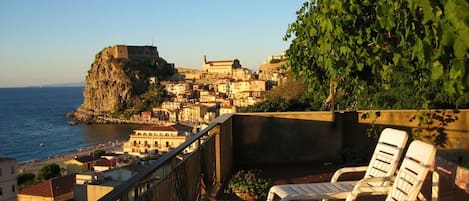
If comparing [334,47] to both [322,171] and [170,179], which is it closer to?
[170,179]

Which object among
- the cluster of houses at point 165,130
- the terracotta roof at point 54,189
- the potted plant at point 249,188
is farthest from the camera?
the terracotta roof at point 54,189

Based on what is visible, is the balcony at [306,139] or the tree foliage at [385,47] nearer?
the tree foliage at [385,47]

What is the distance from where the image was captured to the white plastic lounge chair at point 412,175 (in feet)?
7.82

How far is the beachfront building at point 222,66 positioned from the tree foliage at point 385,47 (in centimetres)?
10662

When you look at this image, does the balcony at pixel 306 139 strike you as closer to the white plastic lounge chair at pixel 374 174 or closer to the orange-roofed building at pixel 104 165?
the white plastic lounge chair at pixel 374 174

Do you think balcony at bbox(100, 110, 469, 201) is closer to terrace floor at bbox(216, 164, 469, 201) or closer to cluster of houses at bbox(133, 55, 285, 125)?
terrace floor at bbox(216, 164, 469, 201)

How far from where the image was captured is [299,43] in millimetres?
4324

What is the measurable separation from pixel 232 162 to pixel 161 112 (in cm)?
7928

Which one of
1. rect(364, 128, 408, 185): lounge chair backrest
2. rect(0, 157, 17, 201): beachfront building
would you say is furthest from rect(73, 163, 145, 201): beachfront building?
rect(0, 157, 17, 201): beachfront building

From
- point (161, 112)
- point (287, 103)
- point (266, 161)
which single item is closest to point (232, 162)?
point (266, 161)

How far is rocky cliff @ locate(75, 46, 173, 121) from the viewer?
93500mm

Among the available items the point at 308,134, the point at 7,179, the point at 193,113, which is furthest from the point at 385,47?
the point at 193,113

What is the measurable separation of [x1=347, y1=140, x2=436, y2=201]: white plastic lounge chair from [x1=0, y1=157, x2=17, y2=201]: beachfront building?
18.7 meters

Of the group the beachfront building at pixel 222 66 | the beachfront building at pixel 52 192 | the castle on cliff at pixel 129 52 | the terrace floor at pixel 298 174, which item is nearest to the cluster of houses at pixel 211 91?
the beachfront building at pixel 222 66
